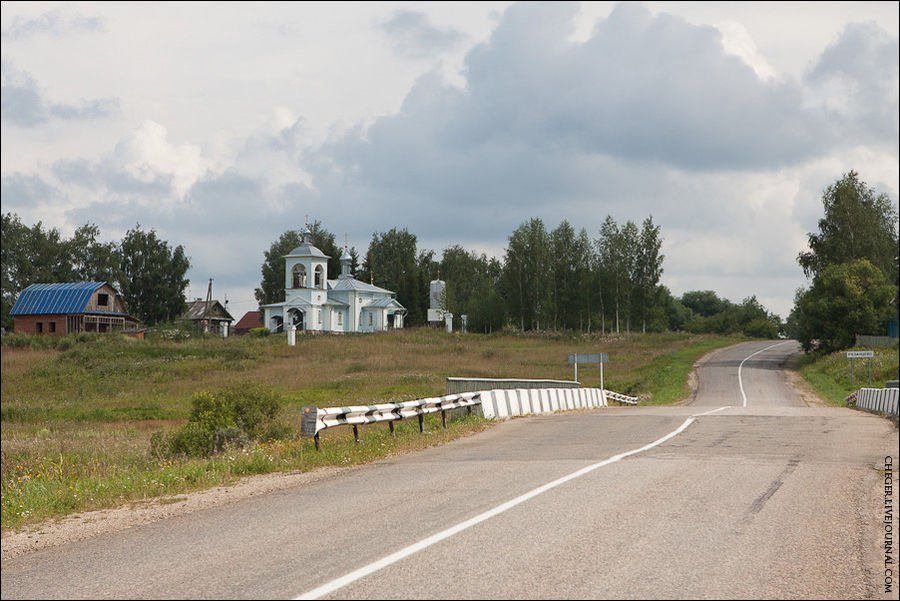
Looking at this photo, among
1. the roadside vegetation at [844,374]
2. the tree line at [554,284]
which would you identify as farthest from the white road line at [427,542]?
the tree line at [554,284]

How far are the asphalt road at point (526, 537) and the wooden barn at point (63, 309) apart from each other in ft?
192

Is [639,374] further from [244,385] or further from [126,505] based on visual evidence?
[126,505]

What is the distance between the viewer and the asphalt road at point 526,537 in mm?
6070

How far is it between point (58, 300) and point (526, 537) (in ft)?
215

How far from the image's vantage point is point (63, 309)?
6462 cm

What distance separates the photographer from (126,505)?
428 inches

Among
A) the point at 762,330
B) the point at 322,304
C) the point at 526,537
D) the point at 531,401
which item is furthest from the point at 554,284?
the point at 526,537

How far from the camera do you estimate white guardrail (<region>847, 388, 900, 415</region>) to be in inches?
973

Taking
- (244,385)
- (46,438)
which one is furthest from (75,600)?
(46,438)

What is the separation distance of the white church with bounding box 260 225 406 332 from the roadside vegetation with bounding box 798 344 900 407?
51200 millimetres

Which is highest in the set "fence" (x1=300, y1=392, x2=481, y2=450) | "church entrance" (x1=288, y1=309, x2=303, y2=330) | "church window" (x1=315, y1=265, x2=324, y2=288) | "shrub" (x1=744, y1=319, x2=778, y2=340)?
"church window" (x1=315, y1=265, x2=324, y2=288)

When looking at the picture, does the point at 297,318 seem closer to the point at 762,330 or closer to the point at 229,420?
the point at 762,330

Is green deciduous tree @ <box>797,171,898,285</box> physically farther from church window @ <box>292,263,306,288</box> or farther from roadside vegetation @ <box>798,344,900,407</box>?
church window @ <box>292,263,306,288</box>

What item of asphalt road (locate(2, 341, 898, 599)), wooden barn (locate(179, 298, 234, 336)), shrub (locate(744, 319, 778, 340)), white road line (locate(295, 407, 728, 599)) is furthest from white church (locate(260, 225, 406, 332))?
white road line (locate(295, 407, 728, 599))
